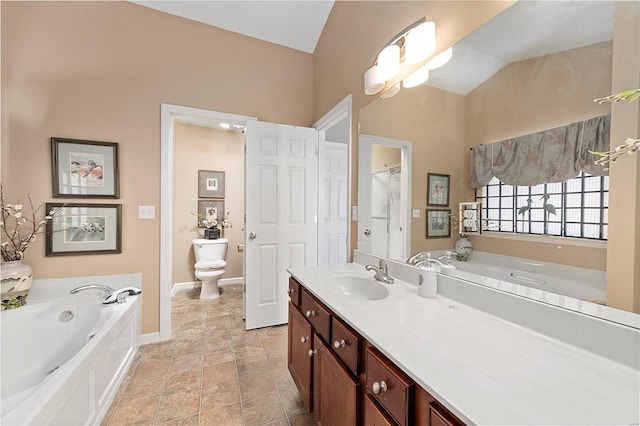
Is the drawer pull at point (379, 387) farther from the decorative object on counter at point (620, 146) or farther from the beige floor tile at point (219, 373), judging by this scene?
the beige floor tile at point (219, 373)

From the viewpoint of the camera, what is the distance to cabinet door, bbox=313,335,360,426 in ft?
2.89

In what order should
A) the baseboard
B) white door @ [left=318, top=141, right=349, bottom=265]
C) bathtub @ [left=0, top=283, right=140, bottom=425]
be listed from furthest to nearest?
1. white door @ [left=318, top=141, right=349, bottom=265]
2. the baseboard
3. bathtub @ [left=0, top=283, right=140, bottom=425]

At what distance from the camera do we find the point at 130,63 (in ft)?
7.00

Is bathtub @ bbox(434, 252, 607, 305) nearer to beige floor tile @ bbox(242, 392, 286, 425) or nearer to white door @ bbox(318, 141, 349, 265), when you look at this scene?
beige floor tile @ bbox(242, 392, 286, 425)

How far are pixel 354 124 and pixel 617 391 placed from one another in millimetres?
1842

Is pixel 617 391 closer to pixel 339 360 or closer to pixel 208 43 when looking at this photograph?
pixel 339 360

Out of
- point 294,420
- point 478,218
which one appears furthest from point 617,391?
point 294,420

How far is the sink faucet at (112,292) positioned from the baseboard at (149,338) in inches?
18.7

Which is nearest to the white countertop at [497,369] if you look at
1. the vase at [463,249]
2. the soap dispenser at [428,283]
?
the soap dispenser at [428,283]

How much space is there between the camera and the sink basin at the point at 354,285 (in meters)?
1.39

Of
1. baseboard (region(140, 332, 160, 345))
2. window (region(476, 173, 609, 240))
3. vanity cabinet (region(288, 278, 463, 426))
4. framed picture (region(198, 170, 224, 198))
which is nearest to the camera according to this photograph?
vanity cabinet (region(288, 278, 463, 426))

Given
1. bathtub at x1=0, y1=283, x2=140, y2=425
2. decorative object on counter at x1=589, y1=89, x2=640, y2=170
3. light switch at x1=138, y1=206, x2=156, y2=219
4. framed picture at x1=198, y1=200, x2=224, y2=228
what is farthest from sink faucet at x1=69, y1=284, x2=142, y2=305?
decorative object on counter at x1=589, y1=89, x2=640, y2=170

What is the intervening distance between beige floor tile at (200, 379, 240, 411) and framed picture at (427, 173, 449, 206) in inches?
66.2

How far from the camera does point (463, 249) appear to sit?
114 centimetres
